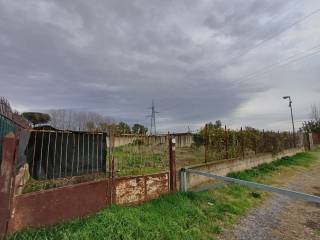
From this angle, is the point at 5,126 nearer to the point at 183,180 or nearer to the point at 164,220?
the point at 164,220

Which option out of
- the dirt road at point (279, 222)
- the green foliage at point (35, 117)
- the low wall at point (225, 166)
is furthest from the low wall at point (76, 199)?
A: the green foliage at point (35, 117)

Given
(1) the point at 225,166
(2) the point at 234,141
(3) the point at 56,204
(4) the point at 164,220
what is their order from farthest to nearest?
1. (2) the point at 234,141
2. (1) the point at 225,166
3. (4) the point at 164,220
4. (3) the point at 56,204

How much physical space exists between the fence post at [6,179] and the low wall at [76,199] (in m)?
0.09

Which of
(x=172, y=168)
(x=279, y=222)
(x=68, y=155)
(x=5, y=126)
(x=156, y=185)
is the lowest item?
→ (x=279, y=222)

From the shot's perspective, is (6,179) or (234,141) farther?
(234,141)

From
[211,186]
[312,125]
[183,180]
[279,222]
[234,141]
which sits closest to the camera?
[279,222]

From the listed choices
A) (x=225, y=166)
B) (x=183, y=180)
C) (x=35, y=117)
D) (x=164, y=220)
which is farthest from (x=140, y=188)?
(x=35, y=117)

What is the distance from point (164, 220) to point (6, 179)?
2.93m

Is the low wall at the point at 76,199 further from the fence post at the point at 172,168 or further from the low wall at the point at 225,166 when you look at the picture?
the low wall at the point at 225,166

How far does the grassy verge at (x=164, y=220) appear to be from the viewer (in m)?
3.81

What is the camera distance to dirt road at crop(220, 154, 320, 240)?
15.3 ft

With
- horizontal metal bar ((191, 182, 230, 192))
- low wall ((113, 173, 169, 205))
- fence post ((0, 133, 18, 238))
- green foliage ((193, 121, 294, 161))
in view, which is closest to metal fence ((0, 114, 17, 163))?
fence post ((0, 133, 18, 238))

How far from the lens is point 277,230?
4.90 metres

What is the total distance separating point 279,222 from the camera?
5.36 meters
